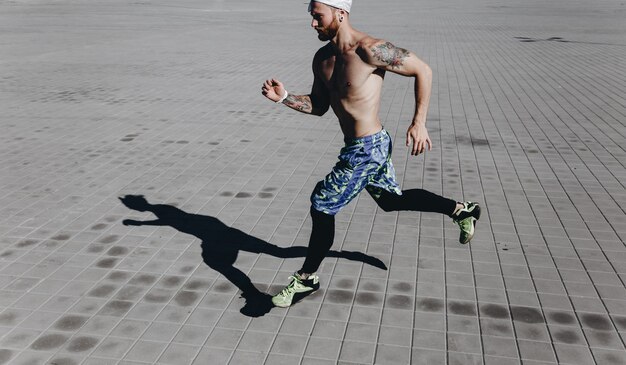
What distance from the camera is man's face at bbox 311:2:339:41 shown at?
392 cm

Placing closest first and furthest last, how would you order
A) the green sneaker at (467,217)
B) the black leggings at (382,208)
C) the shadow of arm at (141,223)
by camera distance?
the black leggings at (382,208)
the green sneaker at (467,217)
the shadow of arm at (141,223)

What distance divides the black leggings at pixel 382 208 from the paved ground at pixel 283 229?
0.32m

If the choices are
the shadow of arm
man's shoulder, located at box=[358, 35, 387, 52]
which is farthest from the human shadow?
man's shoulder, located at box=[358, 35, 387, 52]

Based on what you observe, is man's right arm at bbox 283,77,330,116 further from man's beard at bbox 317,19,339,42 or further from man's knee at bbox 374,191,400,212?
man's knee at bbox 374,191,400,212

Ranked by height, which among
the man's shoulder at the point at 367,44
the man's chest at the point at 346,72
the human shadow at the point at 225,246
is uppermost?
the man's shoulder at the point at 367,44

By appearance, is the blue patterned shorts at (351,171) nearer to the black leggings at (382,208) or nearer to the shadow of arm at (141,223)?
the black leggings at (382,208)

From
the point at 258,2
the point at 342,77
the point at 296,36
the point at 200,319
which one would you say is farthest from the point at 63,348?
the point at 258,2

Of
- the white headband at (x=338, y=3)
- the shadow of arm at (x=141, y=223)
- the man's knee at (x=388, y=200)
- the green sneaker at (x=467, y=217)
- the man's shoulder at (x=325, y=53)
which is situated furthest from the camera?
the shadow of arm at (x=141, y=223)

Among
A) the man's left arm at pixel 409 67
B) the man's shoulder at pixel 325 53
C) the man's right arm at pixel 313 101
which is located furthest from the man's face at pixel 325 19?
the man's right arm at pixel 313 101

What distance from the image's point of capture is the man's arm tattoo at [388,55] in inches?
154

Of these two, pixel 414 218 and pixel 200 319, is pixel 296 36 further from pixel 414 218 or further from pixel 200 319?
pixel 200 319

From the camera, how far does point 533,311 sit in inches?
169

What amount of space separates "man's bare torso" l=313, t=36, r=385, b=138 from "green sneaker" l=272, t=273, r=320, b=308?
985 mm

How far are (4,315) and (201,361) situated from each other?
142 centimetres
